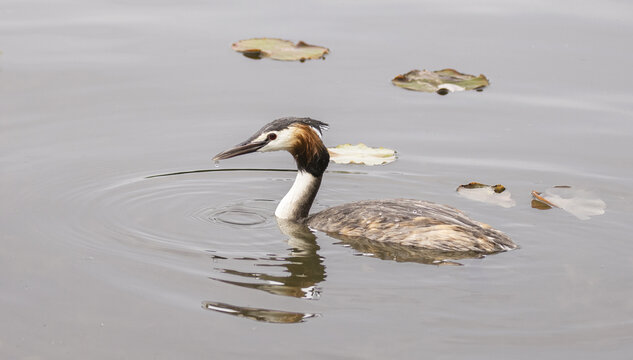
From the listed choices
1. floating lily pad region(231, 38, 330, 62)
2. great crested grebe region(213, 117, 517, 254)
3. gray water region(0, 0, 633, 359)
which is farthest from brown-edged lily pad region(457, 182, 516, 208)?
floating lily pad region(231, 38, 330, 62)

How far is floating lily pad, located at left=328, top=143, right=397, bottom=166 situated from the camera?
9.71m

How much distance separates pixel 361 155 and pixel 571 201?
2073 millimetres

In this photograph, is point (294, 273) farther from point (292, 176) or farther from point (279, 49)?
point (279, 49)

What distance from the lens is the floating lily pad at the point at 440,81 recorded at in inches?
455

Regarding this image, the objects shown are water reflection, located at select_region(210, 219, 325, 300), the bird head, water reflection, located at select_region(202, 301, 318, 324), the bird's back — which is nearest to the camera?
water reflection, located at select_region(202, 301, 318, 324)

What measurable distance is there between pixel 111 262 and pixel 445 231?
2.54m

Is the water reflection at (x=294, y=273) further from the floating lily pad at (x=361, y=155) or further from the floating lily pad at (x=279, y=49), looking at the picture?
the floating lily pad at (x=279, y=49)

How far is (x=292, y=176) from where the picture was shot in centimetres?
984

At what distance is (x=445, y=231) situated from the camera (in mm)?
7902

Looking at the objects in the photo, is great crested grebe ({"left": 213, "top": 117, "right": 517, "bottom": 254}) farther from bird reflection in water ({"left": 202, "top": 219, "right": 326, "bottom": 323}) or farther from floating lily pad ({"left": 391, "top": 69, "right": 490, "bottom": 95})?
floating lily pad ({"left": 391, "top": 69, "right": 490, "bottom": 95})

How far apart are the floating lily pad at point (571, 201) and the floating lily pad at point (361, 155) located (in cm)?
147

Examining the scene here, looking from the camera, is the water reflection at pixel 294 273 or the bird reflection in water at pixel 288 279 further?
the water reflection at pixel 294 273

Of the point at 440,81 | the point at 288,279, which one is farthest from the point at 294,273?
the point at 440,81

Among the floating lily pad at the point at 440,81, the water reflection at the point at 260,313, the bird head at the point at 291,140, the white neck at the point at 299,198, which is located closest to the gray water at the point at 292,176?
the water reflection at the point at 260,313
